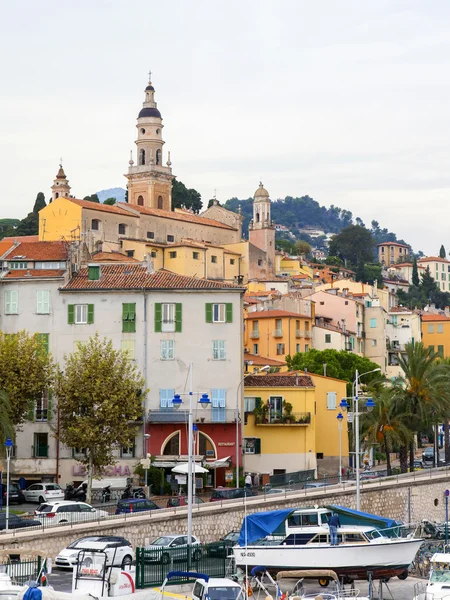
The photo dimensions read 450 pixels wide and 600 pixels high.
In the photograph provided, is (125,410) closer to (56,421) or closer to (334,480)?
(56,421)

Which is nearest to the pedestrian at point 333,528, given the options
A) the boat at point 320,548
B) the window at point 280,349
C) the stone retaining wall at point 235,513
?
the boat at point 320,548

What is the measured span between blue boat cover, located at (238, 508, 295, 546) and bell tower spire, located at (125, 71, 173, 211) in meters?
116

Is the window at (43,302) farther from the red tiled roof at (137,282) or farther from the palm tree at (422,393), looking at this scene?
the palm tree at (422,393)

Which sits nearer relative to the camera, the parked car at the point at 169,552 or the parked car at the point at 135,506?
the parked car at the point at 169,552

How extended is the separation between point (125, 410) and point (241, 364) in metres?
9.23

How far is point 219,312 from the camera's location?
71562 mm

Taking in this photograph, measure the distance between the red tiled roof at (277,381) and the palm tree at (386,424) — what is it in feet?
22.7

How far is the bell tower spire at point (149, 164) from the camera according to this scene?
16150 cm

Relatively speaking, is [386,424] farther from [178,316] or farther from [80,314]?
[80,314]

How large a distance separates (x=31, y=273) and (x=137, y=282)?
7146 mm

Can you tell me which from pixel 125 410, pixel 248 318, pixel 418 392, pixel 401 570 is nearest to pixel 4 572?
pixel 401 570

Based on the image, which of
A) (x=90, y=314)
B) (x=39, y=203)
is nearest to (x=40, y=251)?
(x=90, y=314)

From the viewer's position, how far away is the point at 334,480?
227ft

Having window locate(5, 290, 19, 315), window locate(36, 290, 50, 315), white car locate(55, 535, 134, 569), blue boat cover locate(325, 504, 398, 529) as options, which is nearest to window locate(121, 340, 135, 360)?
window locate(36, 290, 50, 315)
